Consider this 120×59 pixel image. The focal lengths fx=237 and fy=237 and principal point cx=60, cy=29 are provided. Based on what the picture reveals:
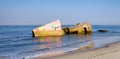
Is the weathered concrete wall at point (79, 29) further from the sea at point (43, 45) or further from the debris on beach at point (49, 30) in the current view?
the sea at point (43, 45)

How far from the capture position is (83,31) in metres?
48.8

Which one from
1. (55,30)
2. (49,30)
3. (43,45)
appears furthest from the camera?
(55,30)

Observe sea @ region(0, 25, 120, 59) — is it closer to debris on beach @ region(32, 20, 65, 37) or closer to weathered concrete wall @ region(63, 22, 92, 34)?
debris on beach @ region(32, 20, 65, 37)

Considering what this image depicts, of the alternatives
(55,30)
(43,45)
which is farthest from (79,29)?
(43,45)

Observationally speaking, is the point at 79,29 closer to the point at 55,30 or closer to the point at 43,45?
the point at 55,30

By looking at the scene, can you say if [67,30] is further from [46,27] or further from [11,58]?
[11,58]

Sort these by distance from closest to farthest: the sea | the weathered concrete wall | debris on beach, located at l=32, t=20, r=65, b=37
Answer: the sea
debris on beach, located at l=32, t=20, r=65, b=37
the weathered concrete wall

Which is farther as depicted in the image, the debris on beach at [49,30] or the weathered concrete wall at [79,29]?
the weathered concrete wall at [79,29]

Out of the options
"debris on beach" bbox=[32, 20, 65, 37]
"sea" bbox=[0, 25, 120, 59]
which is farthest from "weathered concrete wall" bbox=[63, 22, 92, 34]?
"sea" bbox=[0, 25, 120, 59]

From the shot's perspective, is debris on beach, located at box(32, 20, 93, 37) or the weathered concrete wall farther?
the weathered concrete wall

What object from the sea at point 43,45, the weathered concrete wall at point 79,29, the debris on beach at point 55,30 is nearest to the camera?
the sea at point 43,45

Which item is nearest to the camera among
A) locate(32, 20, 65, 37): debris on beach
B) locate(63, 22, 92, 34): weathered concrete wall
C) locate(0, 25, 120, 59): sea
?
locate(0, 25, 120, 59): sea

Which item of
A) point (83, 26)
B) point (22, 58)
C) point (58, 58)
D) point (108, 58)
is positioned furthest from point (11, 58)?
point (83, 26)

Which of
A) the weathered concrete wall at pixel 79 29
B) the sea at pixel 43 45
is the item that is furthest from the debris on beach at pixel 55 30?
the sea at pixel 43 45
